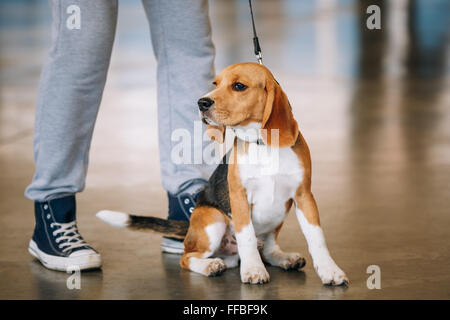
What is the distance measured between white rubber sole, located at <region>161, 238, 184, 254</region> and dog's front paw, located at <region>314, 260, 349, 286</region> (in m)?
0.59

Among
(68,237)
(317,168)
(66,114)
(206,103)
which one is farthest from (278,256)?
(317,168)

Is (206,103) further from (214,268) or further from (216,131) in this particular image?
(214,268)

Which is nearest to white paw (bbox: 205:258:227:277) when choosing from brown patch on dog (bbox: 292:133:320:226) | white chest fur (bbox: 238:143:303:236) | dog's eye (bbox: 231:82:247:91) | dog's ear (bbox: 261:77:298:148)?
white chest fur (bbox: 238:143:303:236)

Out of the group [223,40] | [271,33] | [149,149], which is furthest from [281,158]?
[271,33]

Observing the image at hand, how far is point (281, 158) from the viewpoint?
2.30 m

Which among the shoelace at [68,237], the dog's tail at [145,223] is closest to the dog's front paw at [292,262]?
the dog's tail at [145,223]

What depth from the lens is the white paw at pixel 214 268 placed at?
2412 mm

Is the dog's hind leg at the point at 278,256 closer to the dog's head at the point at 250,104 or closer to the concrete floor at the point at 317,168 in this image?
the concrete floor at the point at 317,168

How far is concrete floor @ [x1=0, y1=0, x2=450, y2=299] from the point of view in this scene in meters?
2.36

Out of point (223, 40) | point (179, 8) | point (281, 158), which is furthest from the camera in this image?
point (223, 40)

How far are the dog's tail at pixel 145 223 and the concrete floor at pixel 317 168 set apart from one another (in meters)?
0.11

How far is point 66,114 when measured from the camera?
8.43 ft
